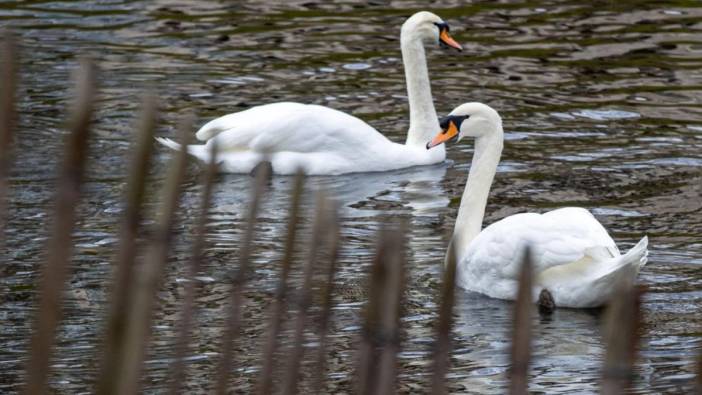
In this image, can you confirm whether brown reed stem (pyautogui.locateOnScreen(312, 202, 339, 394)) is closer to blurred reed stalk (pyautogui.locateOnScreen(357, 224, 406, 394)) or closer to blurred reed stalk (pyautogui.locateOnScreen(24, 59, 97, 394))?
blurred reed stalk (pyautogui.locateOnScreen(357, 224, 406, 394))

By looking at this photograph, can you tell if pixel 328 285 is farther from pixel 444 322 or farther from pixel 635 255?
pixel 635 255

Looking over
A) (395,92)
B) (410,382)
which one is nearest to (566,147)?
(395,92)

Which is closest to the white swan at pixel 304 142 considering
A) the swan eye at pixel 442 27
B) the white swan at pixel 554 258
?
the swan eye at pixel 442 27

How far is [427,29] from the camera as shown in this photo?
10883 millimetres

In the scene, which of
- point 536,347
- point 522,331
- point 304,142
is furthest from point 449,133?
point 522,331

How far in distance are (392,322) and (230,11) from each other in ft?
43.0

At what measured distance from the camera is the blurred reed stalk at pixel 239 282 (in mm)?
2295

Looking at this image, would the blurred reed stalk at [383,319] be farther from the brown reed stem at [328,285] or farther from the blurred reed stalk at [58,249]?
the blurred reed stalk at [58,249]

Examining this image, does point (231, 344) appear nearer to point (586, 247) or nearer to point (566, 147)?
point (586, 247)

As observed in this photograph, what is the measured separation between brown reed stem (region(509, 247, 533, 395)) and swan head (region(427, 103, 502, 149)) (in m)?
5.63

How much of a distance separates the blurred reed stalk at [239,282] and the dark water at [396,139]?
1005 mm

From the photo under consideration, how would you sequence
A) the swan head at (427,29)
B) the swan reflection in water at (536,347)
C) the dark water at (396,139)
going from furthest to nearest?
the swan head at (427,29) < the dark water at (396,139) < the swan reflection in water at (536,347)

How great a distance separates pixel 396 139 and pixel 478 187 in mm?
3441

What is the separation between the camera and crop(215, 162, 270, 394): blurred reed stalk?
2295 mm
